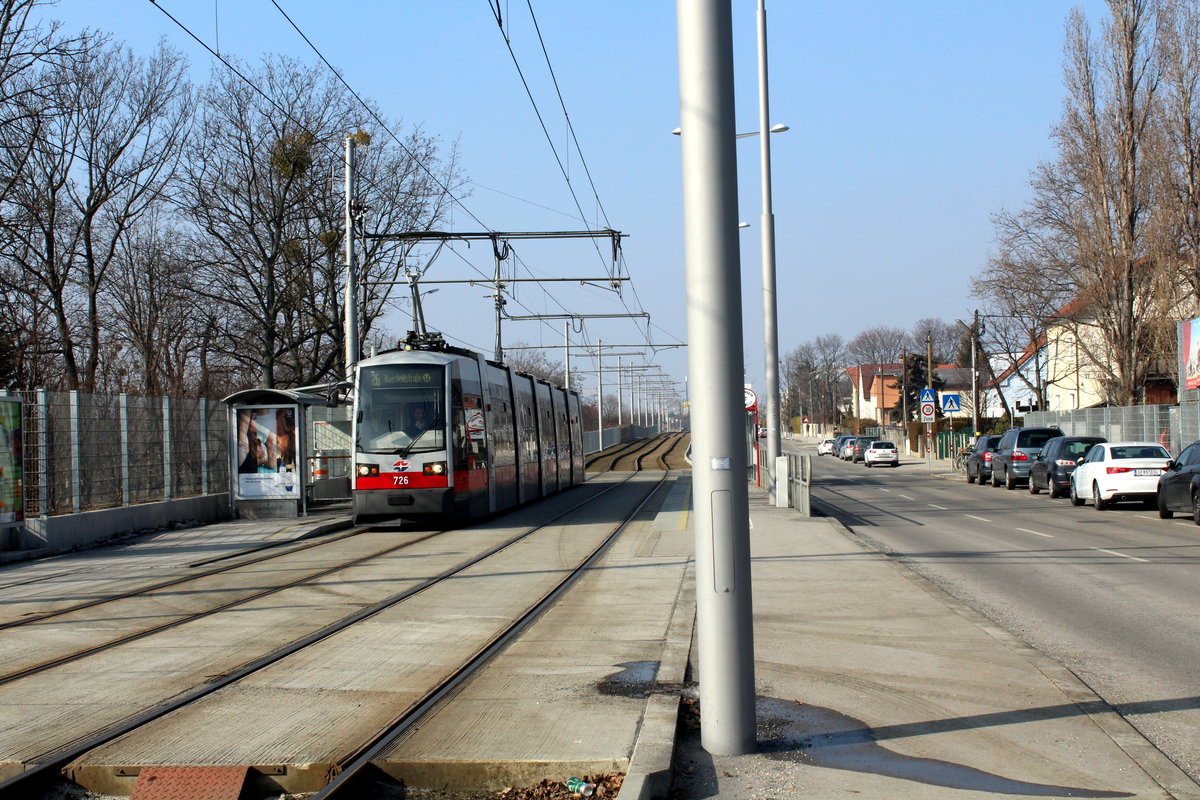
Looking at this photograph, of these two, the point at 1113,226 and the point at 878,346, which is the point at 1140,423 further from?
the point at 878,346

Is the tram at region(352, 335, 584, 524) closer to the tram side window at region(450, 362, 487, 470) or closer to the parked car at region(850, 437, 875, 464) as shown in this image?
the tram side window at region(450, 362, 487, 470)

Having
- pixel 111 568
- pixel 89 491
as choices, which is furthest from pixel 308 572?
pixel 89 491

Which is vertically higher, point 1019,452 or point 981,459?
point 1019,452

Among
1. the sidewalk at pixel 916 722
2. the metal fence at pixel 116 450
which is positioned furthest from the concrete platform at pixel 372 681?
the metal fence at pixel 116 450

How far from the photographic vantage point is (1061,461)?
2886cm

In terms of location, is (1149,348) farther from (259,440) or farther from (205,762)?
(205,762)

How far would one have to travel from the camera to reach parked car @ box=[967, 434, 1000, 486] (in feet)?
123

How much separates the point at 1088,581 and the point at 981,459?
2632 centimetres

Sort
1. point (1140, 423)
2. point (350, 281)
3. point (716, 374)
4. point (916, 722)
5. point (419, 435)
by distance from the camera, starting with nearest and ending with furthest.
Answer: point (716, 374)
point (916, 722)
point (419, 435)
point (350, 281)
point (1140, 423)

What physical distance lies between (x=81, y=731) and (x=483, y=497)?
53.1 feet

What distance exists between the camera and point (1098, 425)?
41.6 metres

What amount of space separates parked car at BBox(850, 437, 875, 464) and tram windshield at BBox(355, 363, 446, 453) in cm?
5066

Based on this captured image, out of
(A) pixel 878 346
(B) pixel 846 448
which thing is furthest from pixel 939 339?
(B) pixel 846 448

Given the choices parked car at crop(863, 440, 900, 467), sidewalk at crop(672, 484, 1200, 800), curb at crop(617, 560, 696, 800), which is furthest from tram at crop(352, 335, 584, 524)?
parked car at crop(863, 440, 900, 467)
